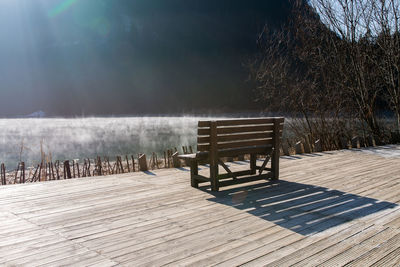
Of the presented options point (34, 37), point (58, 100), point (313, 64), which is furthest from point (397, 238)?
point (34, 37)

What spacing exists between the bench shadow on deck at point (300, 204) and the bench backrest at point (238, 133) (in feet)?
1.99

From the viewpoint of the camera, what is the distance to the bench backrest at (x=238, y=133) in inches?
175

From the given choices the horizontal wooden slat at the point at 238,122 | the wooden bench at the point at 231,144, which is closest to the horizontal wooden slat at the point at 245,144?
the wooden bench at the point at 231,144

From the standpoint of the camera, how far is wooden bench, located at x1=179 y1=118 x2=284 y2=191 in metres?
4.48

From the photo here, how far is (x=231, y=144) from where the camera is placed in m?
4.66

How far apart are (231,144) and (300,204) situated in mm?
1224

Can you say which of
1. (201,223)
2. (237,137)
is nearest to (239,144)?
(237,137)

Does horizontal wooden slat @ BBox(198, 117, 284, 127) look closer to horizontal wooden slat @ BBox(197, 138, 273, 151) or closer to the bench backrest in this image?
the bench backrest

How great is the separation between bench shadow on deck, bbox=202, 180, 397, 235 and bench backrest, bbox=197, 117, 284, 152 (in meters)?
0.61

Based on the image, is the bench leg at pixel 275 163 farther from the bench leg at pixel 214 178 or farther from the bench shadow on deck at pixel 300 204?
the bench leg at pixel 214 178

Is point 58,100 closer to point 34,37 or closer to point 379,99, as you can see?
point 34,37

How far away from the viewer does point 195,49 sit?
8594cm

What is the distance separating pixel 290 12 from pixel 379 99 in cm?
450

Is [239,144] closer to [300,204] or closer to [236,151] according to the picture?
[236,151]
